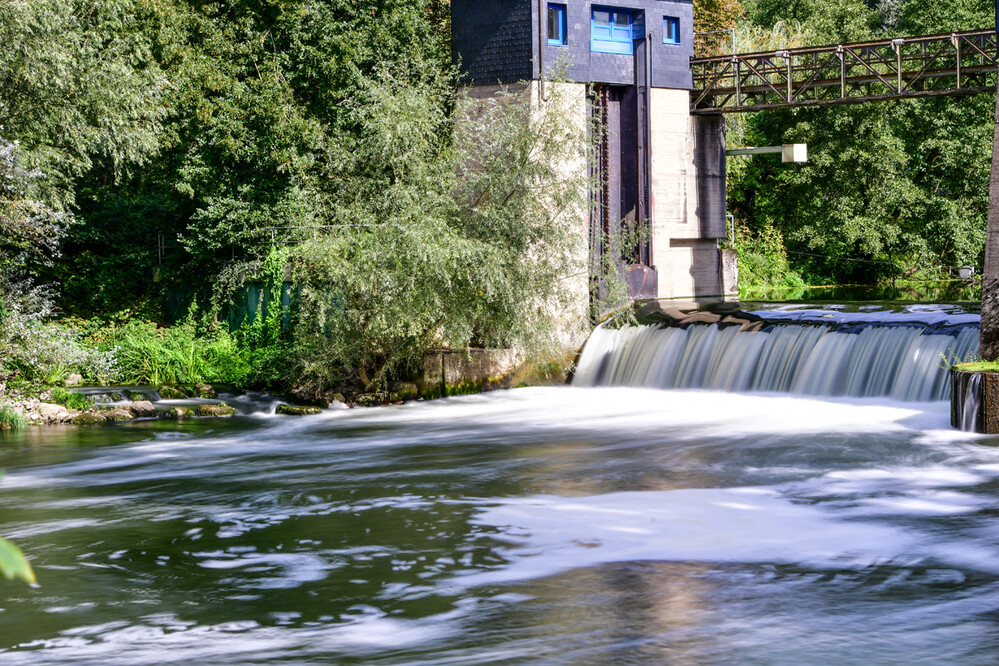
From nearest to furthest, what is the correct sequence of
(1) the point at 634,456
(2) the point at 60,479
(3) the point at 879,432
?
(2) the point at 60,479 < (1) the point at 634,456 < (3) the point at 879,432

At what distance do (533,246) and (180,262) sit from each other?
1129cm

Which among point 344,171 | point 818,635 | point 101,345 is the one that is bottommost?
point 818,635

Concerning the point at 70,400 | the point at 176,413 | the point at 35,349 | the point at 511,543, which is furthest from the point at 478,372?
the point at 511,543

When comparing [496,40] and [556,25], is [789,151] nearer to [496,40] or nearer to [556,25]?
[556,25]

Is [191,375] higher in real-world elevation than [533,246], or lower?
lower

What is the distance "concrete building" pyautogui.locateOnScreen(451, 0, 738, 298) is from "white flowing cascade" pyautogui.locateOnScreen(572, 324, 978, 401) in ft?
11.5

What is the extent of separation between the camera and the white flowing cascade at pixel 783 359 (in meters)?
22.8

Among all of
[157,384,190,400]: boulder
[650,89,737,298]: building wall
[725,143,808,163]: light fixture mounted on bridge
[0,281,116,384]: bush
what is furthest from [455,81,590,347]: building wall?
[725,143,808,163]: light fixture mounted on bridge

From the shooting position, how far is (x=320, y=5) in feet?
94.4

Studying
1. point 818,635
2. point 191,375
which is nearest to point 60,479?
point 191,375

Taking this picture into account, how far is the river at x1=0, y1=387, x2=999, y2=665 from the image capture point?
9.12m

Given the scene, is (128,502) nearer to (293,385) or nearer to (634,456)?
(634,456)

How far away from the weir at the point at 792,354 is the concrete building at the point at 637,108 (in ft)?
11.4

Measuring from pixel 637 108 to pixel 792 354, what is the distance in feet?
35.6
